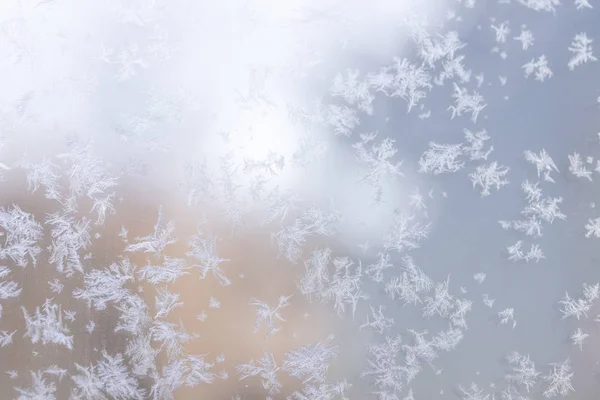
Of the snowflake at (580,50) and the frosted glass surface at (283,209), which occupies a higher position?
the snowflake at (580,50)

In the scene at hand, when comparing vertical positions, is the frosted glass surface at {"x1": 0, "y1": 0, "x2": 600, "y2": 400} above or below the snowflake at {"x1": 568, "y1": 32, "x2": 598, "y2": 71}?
below

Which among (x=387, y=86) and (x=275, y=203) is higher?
(x=387, y=86)

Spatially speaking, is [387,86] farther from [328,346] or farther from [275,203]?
[328,346]

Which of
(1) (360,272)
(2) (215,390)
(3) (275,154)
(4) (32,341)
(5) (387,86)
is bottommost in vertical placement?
(2) (215,390)

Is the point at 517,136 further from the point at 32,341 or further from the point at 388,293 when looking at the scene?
the point at 32,341

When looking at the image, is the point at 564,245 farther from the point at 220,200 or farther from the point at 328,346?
the point at 220,200

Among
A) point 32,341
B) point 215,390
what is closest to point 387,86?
point 215,390

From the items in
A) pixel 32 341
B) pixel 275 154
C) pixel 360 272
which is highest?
pixel 275 154

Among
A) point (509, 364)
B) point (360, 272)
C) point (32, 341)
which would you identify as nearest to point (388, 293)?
point (360, 272)

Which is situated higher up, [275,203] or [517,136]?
[517,136]

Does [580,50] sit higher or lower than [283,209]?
higher
